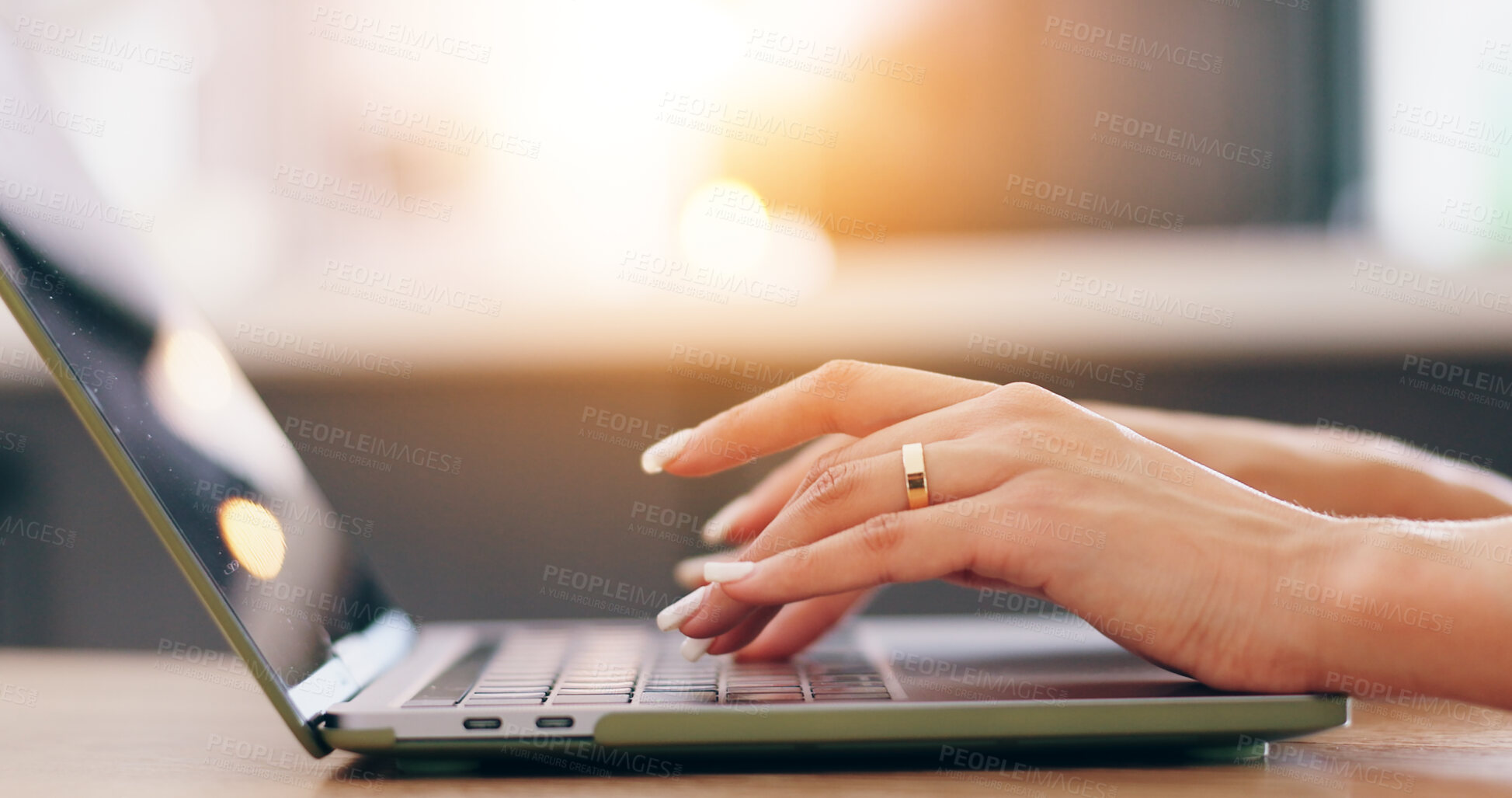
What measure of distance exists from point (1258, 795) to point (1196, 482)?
0.19 metres

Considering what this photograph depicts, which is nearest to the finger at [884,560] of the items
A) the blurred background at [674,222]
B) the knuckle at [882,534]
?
the knuckle at [882,534]

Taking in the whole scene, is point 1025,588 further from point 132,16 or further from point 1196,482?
point 132,16

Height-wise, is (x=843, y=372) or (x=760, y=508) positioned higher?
Result: (x=843, y=372)

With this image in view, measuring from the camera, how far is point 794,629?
2.44 ft

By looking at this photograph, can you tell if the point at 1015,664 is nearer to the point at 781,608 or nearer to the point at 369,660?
the point at 781,608

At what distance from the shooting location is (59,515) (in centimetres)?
158

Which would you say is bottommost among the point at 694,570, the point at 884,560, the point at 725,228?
the point at 694,570

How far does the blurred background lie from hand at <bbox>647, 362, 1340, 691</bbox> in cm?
96

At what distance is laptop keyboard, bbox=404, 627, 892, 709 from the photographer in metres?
0.50

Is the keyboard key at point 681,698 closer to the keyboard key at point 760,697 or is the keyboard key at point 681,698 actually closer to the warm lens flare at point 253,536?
the keyboard key at point 760,697

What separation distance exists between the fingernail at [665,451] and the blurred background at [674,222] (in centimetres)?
84

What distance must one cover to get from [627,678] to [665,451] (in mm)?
182

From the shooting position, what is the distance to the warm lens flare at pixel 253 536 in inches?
20.8

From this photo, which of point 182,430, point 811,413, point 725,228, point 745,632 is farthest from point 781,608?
point 725,228
